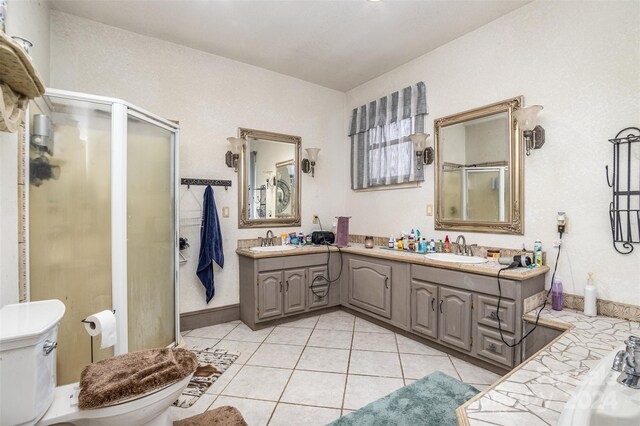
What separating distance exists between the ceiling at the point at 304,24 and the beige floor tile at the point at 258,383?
289cm

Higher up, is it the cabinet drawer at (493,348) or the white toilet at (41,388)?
the white toilet at (41,388)

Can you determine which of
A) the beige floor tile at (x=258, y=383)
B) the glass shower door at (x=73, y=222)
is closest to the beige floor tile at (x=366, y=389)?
the beige floor tile at (x=258, y=383)

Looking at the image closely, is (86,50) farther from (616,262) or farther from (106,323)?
(616,262)

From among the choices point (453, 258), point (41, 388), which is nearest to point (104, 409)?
point (41, 388)

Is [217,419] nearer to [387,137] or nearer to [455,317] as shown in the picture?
[455,317]

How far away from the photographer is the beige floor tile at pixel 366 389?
74.5 inches

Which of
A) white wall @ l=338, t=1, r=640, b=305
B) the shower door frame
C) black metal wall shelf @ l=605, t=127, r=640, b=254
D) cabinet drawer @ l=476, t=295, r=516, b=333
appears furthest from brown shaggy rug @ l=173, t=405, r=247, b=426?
black metal wall shelf @ l=605, t=127, r=640, b=254

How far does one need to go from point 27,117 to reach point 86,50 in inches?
50.4

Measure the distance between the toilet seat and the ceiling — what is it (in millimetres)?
2708

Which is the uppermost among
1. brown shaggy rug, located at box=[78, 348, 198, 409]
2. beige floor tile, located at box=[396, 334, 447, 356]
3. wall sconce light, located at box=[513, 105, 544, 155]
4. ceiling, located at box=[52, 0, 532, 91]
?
ceiling, located at box=[52, 0, 532, 91]

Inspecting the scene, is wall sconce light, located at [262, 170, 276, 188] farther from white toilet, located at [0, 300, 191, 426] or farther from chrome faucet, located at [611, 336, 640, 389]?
chrome faucet, located at [611, 336, 640, 389]

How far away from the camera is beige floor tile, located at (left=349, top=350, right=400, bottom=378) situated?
7.34ft

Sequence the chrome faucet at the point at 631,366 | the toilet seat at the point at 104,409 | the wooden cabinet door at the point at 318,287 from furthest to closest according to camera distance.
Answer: the wooden cabinet door at the point at 318,287 → the toilet seat at the point at 104,409 → the chrome faucet at the point at 631,366

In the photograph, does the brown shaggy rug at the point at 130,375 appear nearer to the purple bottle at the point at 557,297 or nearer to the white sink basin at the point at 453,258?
the white sink basin at the point at 453,258
